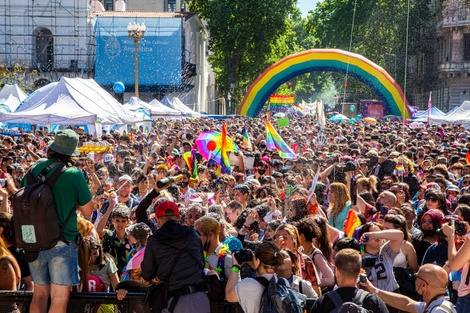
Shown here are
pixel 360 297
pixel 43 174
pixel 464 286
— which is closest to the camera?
pixel 360 297

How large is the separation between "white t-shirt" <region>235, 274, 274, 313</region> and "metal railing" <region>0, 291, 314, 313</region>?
20.9 inches

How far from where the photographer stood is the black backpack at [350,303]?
4.41 meters

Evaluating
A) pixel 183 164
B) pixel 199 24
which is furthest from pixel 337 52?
pixel 199 24

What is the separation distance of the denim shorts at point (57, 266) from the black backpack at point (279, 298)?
4.47ft

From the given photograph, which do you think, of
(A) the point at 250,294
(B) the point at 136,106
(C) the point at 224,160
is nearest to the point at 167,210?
(A) the point at 250,294

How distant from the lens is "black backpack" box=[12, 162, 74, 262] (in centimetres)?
519

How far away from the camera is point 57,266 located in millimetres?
5375

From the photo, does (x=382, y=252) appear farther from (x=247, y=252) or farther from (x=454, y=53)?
(x=454, y=53)

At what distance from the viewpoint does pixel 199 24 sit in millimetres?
65938

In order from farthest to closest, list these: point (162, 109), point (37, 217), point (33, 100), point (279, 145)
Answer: point (162, 109) → point (33, 100) → point (279, 145) → point (37, 217)

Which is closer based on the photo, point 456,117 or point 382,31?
point 456,117

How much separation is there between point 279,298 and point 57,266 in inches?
62.8

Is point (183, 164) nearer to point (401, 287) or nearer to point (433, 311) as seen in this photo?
point (401, 287)

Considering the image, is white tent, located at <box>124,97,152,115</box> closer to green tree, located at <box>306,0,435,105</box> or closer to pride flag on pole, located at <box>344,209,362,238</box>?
pride flag on pole, located at <box>344,209,362,238</box>
